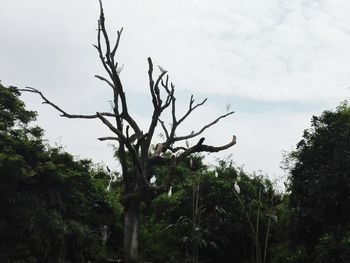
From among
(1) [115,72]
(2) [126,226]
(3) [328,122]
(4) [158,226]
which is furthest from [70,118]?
(3) [328,122]

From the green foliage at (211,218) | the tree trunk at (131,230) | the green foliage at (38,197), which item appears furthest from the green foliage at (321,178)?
the green foliage at (38,197)

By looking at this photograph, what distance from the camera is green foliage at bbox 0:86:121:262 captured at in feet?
26.1

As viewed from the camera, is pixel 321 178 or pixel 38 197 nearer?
pixel 38 197

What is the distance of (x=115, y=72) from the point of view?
980 cm

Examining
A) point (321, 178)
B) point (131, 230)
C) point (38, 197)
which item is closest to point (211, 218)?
point (131, 230)

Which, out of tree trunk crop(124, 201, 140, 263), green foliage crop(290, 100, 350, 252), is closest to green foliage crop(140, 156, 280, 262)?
tree trunk crop(124, 201, 140, 263)

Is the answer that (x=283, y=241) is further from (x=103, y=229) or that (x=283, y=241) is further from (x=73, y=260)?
(x=73, y=260)

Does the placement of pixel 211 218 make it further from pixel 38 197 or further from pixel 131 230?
pixel 38 197

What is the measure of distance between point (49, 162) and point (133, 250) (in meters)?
2.67

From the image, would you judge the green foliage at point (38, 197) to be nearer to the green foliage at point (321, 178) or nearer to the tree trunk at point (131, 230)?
the tree trunk at point (131, 230)

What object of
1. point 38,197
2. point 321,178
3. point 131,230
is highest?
point 321,178

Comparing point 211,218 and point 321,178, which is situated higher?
point 321,178

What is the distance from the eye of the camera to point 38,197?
8422 mm

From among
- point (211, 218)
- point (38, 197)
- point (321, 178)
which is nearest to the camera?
point (38, 197)
